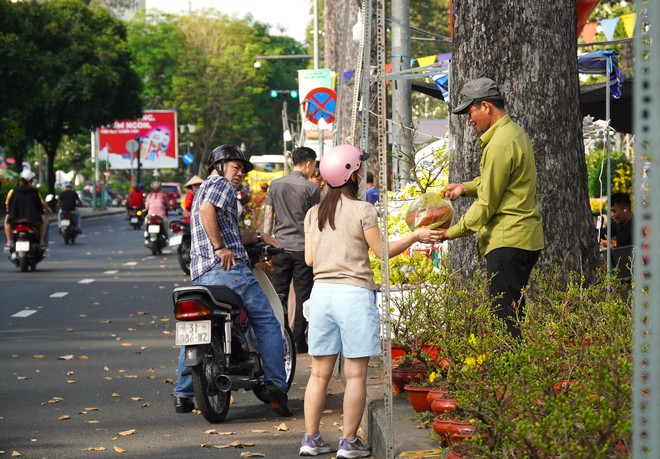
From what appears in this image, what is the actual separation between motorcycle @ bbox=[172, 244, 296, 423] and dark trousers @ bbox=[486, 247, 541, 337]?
1806 mm

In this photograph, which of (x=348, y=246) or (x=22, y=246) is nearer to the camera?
(x=348, y=246)

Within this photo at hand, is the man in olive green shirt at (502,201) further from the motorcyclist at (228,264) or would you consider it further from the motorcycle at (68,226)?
the motorcycle at (68,226)

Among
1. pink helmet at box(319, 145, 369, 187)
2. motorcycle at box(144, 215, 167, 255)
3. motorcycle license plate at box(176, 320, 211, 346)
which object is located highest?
pink helmet at box(319, 145, 369, 187)

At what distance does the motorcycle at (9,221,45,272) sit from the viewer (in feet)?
71.4

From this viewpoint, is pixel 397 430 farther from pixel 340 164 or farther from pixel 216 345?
pixel 216 345

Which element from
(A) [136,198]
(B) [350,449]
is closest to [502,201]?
(B) [350,449]

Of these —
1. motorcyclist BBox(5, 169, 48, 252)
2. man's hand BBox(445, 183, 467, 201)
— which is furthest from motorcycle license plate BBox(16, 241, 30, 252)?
man's hand BBox(445, 183, 467, 201)

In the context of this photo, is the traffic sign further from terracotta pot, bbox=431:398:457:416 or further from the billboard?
the billboard

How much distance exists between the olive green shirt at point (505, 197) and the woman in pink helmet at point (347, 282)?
45 centimetres

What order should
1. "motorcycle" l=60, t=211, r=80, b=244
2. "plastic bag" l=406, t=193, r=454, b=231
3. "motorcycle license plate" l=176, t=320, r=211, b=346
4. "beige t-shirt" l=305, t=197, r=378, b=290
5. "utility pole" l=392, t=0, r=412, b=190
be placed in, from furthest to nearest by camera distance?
1. "motorcycle" l=60, t=211, r=80, b=244
2. "utility pole" l=392, t=0, r=412, b=190
3. "motorcycle license plate" l=176, t=320, r=211, b=346
4. "plastic bag" l=406, t=193, r=454, b=231
5. "beige t-shirt" l=305, t=197, r=378, b=290

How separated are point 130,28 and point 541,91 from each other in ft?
277

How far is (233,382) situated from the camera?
7852 mm

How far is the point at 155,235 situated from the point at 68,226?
214 inches

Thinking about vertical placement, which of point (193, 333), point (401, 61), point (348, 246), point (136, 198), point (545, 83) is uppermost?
point (401, 61)
